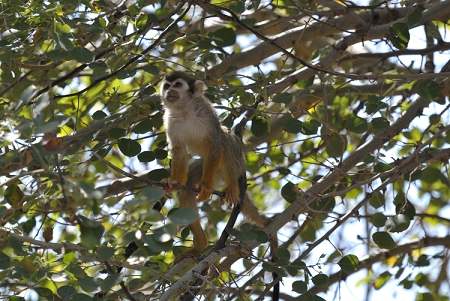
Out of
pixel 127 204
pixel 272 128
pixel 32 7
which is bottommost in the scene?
pixel 127 204

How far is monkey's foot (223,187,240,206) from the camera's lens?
4688 millimetres

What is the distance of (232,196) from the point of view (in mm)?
4703

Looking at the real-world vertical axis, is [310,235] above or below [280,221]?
above

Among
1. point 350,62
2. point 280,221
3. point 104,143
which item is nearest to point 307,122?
point 280,221

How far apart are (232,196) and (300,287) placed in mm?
1198

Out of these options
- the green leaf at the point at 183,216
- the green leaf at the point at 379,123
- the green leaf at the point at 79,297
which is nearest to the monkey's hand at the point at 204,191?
the green leaf at the point at 379,123

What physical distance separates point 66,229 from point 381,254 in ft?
8.78

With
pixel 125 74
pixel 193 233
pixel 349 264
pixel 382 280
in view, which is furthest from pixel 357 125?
pixel 382 280

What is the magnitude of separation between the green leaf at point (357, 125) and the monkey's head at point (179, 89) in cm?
113

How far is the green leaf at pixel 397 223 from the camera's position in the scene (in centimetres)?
382

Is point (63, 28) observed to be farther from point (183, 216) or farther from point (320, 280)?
point (320, 280)

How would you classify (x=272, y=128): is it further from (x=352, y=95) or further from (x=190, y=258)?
(x=190, y=258)

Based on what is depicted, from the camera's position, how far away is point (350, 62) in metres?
6.32

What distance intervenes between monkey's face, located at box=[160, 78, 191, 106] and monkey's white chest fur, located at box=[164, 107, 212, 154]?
11 centimetres
